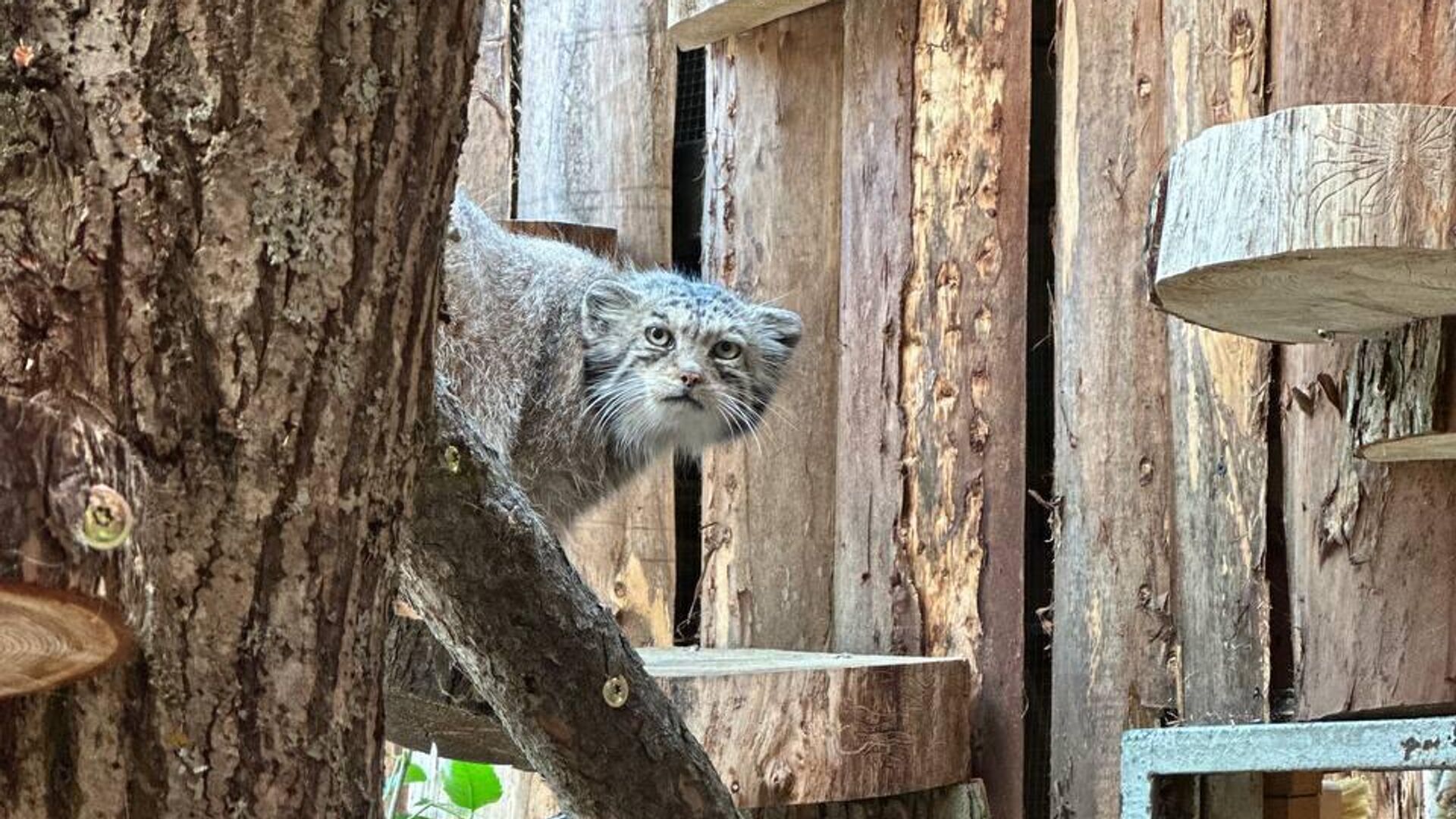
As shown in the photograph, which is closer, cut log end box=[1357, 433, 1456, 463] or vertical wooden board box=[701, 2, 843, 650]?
cut log end box=[1357, 433, 1456, 463]

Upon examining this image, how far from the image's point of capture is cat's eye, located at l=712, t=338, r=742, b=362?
15.8 ft

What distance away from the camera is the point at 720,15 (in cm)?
479

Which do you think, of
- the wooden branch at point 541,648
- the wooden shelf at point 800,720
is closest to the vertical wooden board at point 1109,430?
the wooden shelf at point 800,720

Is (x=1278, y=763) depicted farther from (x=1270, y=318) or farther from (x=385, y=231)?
(x=385, y=231)

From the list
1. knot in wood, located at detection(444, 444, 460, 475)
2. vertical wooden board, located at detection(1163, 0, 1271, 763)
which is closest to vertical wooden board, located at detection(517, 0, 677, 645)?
vertical wooden board, located at detection(1163, 0, 1271, 763)

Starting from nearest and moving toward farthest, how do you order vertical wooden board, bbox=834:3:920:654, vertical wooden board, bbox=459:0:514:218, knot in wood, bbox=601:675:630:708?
1. knot in wood, bbox=601:675:630:708
2. vertical wooden board, bbox=834:3:920:654
3. vertical wooden board, bbox=459:0:514:218

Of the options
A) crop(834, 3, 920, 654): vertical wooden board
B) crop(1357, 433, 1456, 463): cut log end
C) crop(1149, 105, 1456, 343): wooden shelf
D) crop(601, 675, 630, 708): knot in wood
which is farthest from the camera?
crop(834, 3, 920, 654): vertical wooden board

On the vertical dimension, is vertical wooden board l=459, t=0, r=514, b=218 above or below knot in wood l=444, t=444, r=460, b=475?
above

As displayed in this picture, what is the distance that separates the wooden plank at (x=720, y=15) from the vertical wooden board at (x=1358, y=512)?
63.9 inches

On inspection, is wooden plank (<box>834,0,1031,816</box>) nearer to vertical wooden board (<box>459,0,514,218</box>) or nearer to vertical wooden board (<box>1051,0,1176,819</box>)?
vertical wooden board (<box>1051,0,1176,819</box>)

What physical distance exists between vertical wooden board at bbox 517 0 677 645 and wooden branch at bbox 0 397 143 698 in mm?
3834

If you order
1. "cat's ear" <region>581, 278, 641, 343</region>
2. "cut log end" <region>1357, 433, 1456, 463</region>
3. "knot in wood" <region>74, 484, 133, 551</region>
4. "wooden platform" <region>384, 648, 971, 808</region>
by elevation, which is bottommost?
"wooden platform" <region>384, 648, 971, 808</region>

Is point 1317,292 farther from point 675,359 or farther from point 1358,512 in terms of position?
point 675,359

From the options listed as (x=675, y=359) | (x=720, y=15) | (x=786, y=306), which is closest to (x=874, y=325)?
(x=786, y=306)
